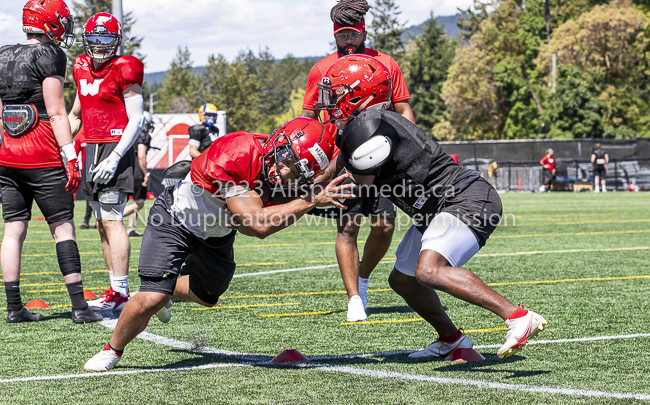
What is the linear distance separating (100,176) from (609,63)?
45.8m

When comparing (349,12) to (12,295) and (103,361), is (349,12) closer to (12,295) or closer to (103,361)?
(103,361)

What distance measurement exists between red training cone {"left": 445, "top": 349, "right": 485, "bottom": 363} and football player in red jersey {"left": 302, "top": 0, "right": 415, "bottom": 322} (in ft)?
3.73

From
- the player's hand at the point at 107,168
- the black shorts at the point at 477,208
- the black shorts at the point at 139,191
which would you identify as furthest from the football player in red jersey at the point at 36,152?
the black shorts at the point at 139,191

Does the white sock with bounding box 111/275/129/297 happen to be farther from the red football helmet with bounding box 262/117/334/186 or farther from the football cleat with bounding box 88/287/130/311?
the red football helmet with bounding box 262/117/334/186

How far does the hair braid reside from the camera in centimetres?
500

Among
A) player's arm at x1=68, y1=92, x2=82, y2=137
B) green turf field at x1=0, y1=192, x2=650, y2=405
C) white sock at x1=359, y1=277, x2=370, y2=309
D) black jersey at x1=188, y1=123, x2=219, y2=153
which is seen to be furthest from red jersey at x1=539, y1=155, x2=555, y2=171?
player's arm at x1=68, y1=92, x2=82, y2=137

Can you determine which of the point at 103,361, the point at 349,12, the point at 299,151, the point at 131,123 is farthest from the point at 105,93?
the point at 299,151

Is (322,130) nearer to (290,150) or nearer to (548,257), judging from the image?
(290,150)

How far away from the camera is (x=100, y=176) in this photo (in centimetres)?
528

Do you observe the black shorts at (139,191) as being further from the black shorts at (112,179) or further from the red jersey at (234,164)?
the red jersey at (234,164)

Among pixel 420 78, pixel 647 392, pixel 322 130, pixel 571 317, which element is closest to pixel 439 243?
pixel 322 130

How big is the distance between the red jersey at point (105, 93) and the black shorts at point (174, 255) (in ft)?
6.03

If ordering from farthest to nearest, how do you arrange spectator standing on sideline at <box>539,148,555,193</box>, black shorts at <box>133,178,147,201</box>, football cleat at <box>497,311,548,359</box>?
1. spectator standing on sideline at <box>539,148,555,193</box>
2. black shorts at <box>133,178,147,201</box>
3. football cleat at <box>497,311,548,359</box>

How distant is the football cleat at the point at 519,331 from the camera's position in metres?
3.34
